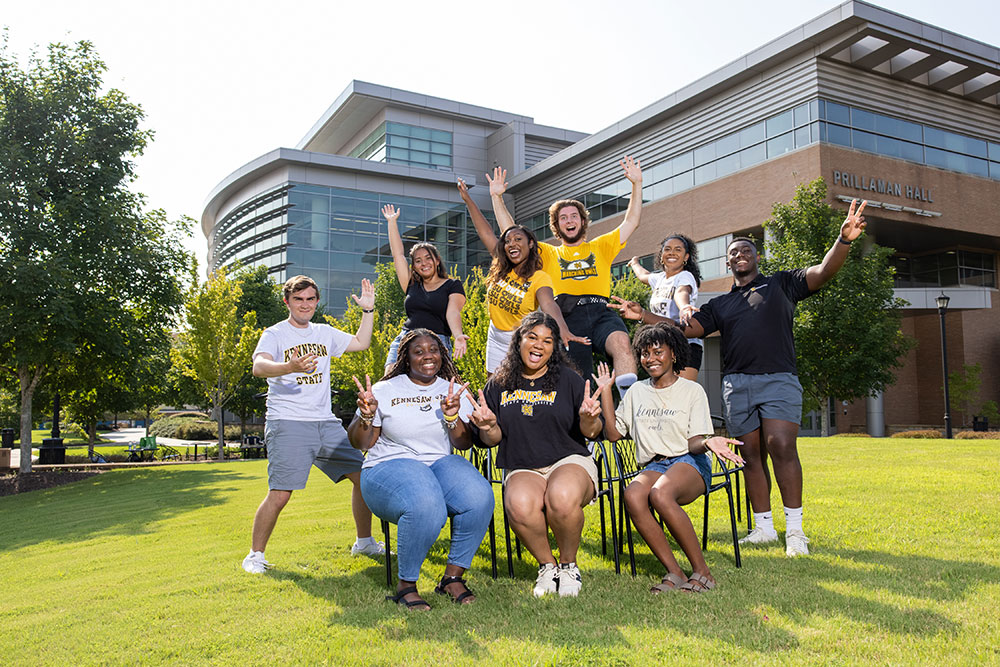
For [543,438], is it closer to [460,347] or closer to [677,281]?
[460,347]

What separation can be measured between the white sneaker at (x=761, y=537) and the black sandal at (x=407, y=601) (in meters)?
2.60

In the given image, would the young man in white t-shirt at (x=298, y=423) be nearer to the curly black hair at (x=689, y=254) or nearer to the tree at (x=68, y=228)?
the curly black hair at (x=689, y=254)

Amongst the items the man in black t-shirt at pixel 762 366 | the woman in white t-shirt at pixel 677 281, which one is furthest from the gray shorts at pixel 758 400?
the woman in white t-shirt at pixel 677 281

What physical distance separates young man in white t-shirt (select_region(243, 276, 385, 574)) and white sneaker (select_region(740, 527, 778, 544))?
2.79 m

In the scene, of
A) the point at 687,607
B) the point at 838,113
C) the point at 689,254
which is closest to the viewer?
the point at 687,607

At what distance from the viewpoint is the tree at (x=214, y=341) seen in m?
24.7

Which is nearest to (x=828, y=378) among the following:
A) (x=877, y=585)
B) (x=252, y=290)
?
(x=877, y=585)

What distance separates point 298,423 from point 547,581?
2253mm

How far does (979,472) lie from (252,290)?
3729 cm

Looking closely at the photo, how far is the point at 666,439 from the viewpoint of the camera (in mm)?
4383

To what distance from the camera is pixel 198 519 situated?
7938 millimetres

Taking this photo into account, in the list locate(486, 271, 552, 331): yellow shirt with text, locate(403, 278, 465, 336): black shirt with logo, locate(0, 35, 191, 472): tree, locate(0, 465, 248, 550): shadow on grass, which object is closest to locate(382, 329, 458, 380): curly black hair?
locate(486, 271, 552, 331): yellow shirt with text

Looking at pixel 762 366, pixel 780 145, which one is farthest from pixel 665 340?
pixel 780 145

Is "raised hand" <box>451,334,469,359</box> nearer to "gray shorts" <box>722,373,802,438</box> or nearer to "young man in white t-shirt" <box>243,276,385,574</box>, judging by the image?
"young man in white t-shirt" <box>243,276,385,574</box>
